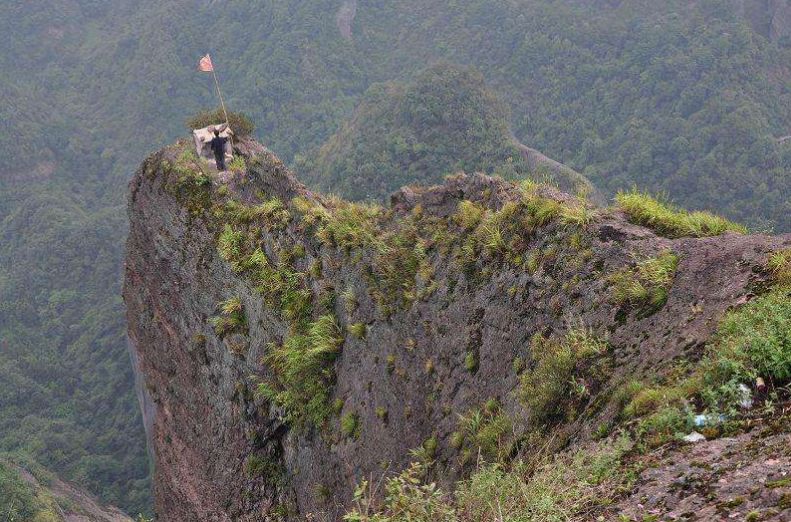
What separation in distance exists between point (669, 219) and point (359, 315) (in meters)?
5.54

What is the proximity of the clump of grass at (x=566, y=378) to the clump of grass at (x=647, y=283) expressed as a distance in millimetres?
651

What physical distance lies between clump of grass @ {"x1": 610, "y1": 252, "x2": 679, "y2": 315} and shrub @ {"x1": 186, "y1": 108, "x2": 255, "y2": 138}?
47.2ft

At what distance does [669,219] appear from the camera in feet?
32.4

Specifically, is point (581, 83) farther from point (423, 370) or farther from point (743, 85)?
point (423, 370)

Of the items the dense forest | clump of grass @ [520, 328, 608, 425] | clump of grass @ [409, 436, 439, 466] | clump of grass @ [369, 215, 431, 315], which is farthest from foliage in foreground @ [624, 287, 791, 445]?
the dense forest

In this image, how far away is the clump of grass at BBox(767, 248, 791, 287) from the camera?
23.1 feet

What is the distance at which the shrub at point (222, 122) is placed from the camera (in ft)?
66.7

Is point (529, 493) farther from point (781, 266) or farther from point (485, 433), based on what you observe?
point (781, 266)

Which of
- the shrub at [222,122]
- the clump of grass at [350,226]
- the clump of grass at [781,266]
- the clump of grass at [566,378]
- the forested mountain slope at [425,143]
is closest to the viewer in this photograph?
the clump of grass at [781,266]

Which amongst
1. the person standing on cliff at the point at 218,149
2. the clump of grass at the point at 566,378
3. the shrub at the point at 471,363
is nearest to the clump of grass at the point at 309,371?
the shrub at the point at 471,363

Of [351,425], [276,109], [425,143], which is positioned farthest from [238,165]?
[276,109]

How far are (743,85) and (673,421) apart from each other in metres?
93.2

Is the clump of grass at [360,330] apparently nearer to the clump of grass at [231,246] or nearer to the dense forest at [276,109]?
the clump of grass at [231,246]

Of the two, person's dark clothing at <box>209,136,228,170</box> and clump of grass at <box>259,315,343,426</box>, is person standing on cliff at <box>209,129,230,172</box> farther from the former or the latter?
clump of grass at <box>259,315,343,426</box>
